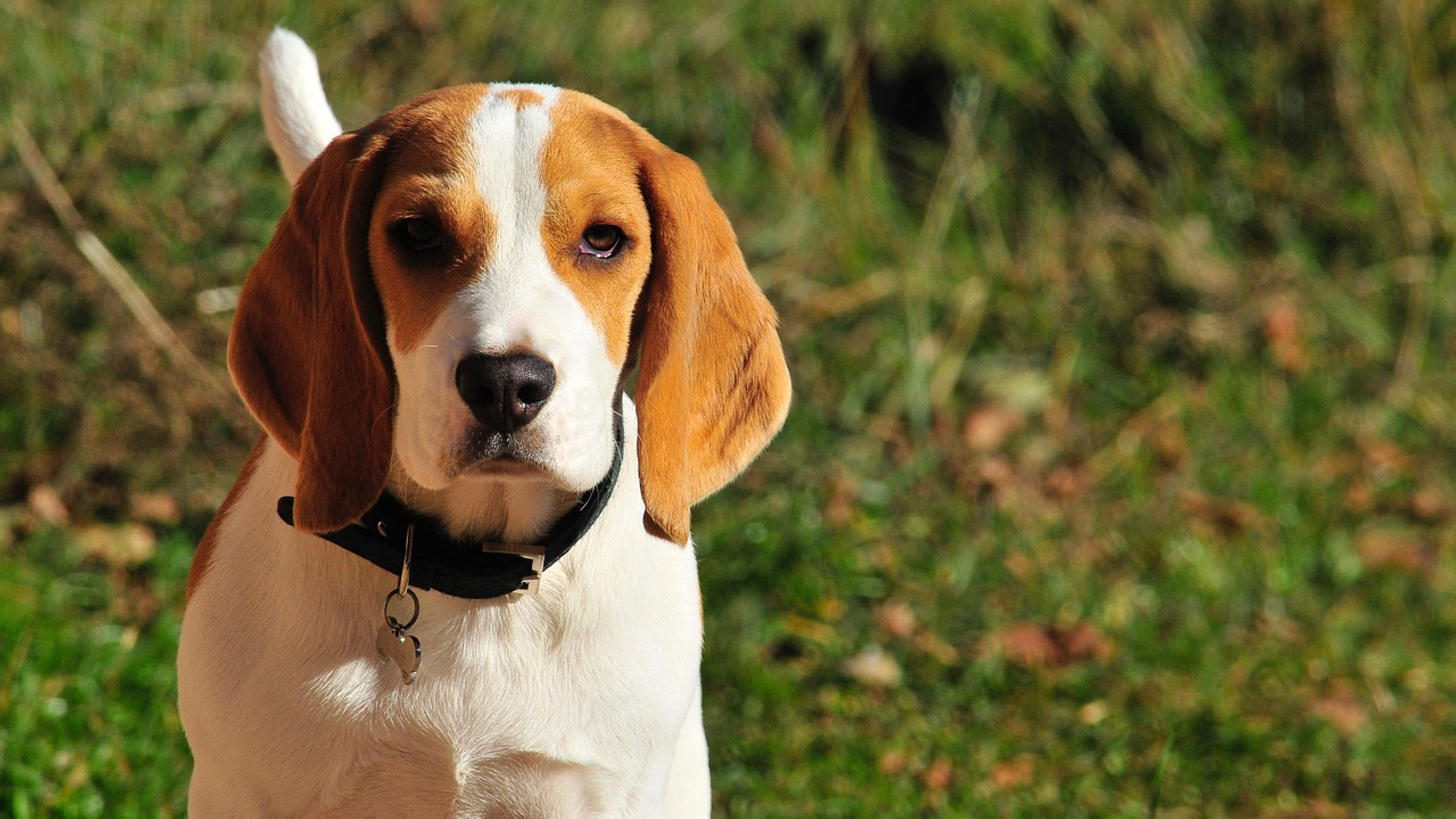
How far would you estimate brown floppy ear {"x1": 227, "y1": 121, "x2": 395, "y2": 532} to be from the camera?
2.71 metres

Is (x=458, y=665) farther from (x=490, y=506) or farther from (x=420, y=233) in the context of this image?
(x=420, y=233)

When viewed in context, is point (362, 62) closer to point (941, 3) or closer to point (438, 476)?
point (941, 3)

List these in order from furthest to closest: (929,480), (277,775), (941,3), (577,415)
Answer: (941,3) → (929,480) → (277,775) → (577,415)

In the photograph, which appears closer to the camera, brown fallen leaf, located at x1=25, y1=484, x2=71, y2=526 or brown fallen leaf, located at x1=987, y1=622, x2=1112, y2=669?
brown fallen leaf, located at x1=25, y1=484, x2=71, y2=526

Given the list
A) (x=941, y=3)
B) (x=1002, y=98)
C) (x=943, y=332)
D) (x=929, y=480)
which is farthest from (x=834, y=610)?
(x=941, y=3)

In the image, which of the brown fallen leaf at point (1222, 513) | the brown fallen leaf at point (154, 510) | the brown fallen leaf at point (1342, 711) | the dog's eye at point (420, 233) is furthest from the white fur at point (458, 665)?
the brown fallen leaf at point (1222, 513)

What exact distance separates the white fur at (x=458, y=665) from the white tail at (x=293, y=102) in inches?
28.1

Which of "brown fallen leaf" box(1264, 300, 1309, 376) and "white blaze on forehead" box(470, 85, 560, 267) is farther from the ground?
"white blaze on forehead" box(470, 85, 560, 267)

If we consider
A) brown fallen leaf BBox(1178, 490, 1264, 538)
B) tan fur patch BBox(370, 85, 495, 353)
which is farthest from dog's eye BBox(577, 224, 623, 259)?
brown fallen leaf BBox(1178, 490, 1264, 538)

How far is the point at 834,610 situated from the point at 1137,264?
2.35 m

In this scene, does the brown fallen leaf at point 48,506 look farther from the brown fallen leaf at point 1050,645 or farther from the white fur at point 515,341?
the brown fallen leaf at point 1050,645

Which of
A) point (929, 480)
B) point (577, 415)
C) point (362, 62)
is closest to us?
point (577, 415)

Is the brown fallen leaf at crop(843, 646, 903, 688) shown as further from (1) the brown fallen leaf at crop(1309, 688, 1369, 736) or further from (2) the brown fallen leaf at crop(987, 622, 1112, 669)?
(1) the brown fallen leaf at crop(1309, 688, 1369, 736)

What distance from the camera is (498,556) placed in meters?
2.86
